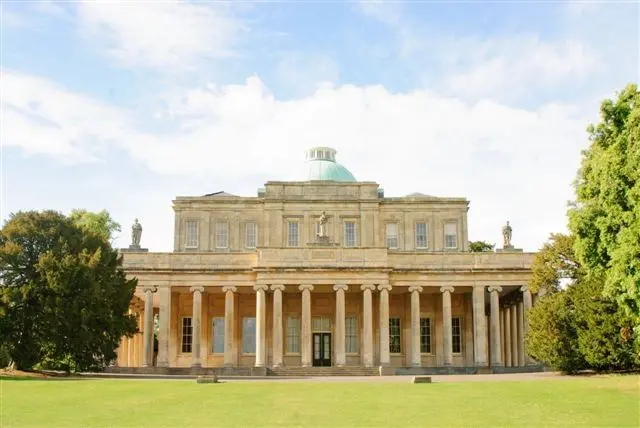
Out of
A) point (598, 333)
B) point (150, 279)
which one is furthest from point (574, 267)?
point (150, 279)

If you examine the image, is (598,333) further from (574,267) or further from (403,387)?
(403,387)

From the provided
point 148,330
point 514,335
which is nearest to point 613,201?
point 514,335

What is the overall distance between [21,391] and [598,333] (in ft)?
95.6

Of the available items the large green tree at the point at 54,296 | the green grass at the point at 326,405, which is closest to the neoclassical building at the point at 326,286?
the large green tree at the point at 54,296

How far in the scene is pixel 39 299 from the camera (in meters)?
44.7

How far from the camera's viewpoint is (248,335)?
6109cm

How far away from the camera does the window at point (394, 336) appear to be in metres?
60.8

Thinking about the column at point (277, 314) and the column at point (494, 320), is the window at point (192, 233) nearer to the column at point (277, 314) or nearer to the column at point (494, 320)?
the column at point (277, 314)

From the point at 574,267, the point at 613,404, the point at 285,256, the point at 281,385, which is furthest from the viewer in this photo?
the point at 285,256

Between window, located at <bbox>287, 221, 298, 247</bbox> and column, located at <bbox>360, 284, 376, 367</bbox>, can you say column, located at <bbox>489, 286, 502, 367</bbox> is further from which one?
window, located at <bbox>287, 221, 298, 247</bbox>

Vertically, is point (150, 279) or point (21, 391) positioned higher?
point (150, 279)

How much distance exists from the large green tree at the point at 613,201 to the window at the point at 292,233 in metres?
30.0

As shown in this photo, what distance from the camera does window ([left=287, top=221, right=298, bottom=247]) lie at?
6278cm

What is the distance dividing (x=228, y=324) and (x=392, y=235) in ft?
51.7
